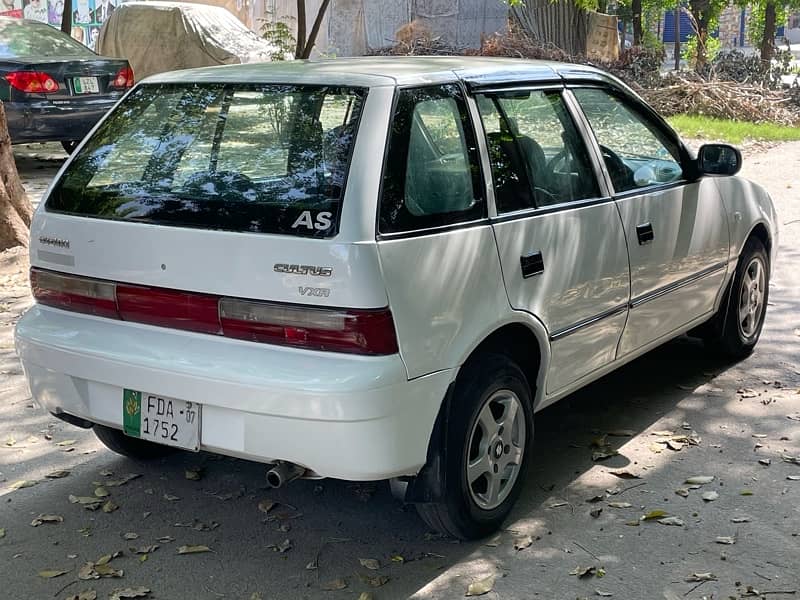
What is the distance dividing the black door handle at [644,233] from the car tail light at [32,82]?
8.61m

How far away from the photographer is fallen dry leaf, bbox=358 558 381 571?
12.5 ft

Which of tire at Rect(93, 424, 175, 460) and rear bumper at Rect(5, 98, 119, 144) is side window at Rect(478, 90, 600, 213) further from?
rear bumper at Rect(5, 98, 119, 144)

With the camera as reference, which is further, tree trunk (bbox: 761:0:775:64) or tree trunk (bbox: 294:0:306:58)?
tree trunk (bbox: 761:0:775:64)

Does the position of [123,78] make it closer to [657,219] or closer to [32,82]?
[32,82]

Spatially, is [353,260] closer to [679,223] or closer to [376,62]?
[376,62]

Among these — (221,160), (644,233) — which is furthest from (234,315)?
(644,233)

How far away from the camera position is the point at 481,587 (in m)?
3.65

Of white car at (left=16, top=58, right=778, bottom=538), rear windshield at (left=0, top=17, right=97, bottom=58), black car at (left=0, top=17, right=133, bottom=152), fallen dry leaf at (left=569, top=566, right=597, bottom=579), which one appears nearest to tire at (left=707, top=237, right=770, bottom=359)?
white car at (left=16, top=58, right=778, bottom=538)

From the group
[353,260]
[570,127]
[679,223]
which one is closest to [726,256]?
[679,223]

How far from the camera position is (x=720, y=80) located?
1906 cm

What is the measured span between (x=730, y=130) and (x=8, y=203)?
11.6 metres

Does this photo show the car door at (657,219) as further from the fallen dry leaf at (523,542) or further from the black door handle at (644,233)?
the fallen dry leaf at (523,542)

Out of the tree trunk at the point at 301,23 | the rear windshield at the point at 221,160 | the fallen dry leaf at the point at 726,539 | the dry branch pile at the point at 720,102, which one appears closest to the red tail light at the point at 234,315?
the rear windshield at the point at 221,160

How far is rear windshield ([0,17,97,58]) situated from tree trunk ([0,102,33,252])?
4.08 metres
